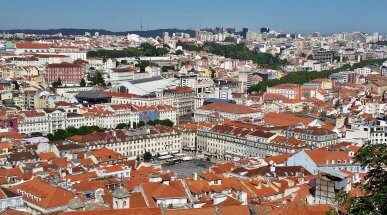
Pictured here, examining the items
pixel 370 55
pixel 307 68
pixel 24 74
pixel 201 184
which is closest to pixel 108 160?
pixel 201 184

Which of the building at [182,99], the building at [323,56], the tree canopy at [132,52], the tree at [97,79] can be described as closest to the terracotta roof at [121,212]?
the building at [182,99]

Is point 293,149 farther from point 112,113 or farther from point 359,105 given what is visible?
point 359,105

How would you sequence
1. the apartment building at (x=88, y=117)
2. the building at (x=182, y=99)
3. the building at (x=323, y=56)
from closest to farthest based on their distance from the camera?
the apartment building at (x=88, y=117) < the building at (x=182, y=99) < the building at (x=323, y=56)

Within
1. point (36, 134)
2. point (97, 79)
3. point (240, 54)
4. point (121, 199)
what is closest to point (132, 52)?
point (97, 79)

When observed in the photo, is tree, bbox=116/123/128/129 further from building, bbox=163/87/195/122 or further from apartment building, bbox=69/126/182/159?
building, bbox=163/87/195/122

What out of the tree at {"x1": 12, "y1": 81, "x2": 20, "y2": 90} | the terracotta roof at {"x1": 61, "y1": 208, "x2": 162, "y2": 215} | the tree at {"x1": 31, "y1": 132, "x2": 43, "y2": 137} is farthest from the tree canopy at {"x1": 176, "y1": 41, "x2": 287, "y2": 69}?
the terracotta roof at {"x1": 61, "y1": 208, "x2": 162, "y2": 215}

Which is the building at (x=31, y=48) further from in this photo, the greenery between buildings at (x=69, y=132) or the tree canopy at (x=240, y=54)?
the greenery between buildings at (x=69, y=132)
